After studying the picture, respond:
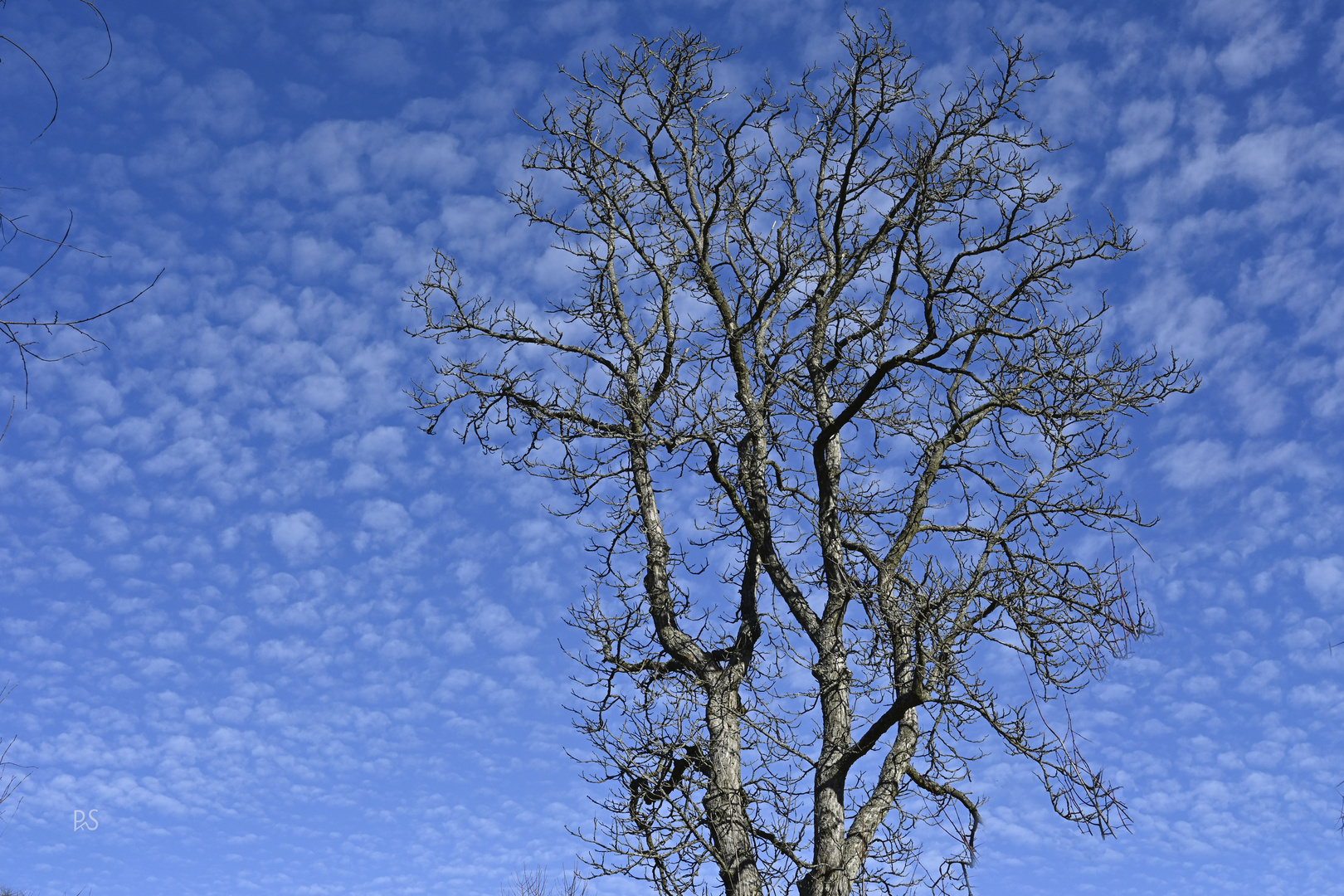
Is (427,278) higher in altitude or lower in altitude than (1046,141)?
lower

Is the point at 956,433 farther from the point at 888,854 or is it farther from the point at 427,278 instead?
the point at 427,278

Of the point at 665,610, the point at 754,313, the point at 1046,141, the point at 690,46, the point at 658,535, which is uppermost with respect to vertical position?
the point at 690,46

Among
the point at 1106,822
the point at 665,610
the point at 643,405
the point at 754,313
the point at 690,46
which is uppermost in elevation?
the point at 690,46

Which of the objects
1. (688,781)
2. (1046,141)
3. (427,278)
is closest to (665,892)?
(688,781)

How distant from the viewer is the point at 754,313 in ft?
28.6

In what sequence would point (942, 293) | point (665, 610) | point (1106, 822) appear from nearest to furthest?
point (1106, 822), point (942, 293), point (665, 610)

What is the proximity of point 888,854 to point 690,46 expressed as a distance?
21.7ft

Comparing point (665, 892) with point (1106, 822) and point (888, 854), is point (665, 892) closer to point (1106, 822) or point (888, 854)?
point (888, 854)

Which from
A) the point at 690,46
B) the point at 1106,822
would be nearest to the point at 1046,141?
the point at 690,46

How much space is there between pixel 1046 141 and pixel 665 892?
20.8 feet

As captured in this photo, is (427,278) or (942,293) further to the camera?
(427,278)

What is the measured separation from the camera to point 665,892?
6.93 m

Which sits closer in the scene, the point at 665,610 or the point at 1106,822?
the point at 1106,822

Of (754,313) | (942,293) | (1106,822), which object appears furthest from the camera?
(754,313)
